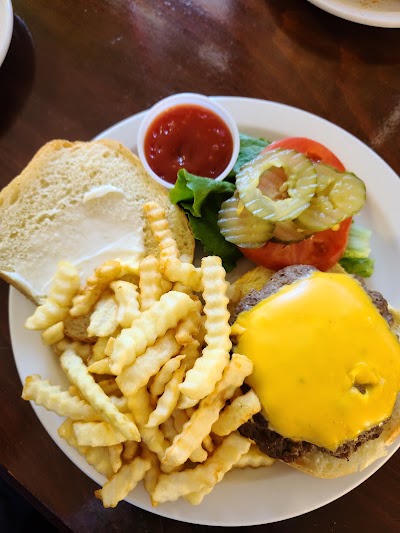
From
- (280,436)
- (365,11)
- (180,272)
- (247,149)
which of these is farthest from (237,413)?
(365,11)

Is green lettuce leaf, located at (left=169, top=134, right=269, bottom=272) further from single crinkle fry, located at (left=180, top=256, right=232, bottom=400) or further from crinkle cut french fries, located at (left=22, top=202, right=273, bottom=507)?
single crinkle fry, located at (left=180, top=256, right=232, bottom=400)

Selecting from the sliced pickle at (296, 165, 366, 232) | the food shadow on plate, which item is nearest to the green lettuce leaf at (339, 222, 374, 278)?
the sliced pickle at (296, 165, 366, 232)

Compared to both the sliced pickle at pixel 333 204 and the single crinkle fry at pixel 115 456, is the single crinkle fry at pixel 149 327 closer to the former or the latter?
the single crinkle fry at pixel 115 456

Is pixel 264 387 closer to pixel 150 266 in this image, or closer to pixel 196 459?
pixel 196 459

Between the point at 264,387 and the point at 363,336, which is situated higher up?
the point at 363,336

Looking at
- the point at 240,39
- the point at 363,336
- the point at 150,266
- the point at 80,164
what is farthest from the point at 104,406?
the point at 240,39

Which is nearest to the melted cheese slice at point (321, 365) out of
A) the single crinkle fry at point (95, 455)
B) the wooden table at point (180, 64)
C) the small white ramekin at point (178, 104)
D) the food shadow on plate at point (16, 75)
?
the single crinkle fry at point (95, 455)

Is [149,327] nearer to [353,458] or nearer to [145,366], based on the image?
[145,366]
